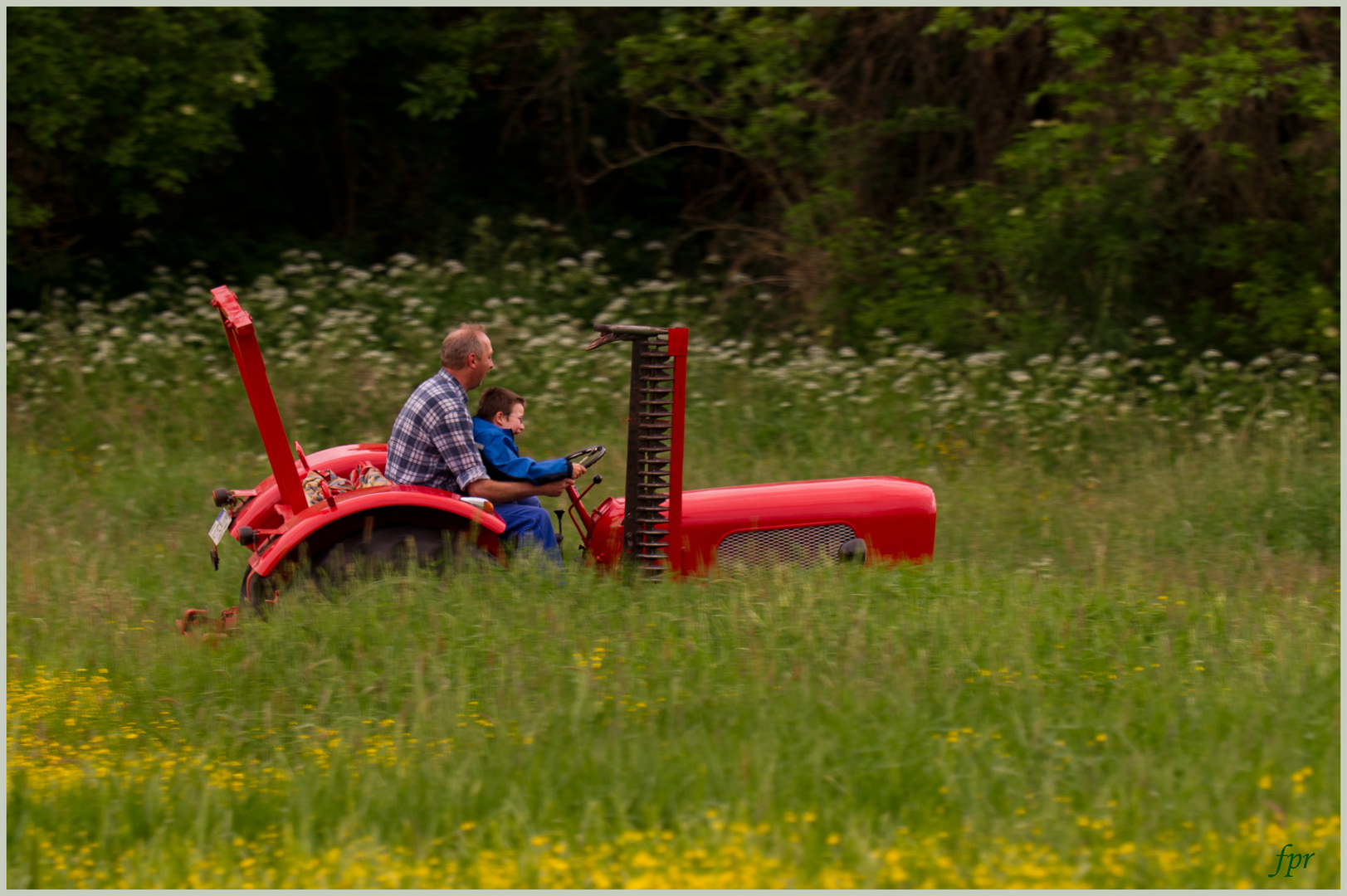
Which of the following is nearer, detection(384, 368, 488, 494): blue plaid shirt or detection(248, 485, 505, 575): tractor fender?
detection(248, 485, 505, 575): tractor fender

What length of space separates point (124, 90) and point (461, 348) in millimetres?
7656

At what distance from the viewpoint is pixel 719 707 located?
468cm

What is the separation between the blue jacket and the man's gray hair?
261 millimetres

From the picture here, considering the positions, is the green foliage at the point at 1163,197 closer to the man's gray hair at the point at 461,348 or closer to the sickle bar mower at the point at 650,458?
the sickle bar mower at the point at 650,458

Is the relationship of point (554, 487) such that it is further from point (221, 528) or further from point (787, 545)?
point (221, 528)

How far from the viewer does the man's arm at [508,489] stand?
217 inches


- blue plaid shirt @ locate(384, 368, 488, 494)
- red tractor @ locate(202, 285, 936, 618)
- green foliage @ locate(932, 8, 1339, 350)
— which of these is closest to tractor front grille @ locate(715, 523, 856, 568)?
red tractor @ locate(202, 285, 936, 618)

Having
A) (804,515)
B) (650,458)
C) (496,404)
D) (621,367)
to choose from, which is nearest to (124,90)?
(621,367)

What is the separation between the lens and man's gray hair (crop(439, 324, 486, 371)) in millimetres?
5605

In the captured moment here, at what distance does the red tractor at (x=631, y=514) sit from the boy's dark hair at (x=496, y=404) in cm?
38

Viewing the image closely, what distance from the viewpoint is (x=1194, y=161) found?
11859mm

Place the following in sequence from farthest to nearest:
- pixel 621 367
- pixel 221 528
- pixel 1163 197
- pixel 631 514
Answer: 1. pixel 1163 197
2. pixel 621 367
3. pixel 221 528
4. pixel 631 514

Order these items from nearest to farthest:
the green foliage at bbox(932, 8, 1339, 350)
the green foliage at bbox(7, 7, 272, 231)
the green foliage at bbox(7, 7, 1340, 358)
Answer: the green foliage at bbox(932, 8, 1339, 350)
the green foliage at bbox(7, 7, 1340, 358)
the green foliage at bbox(7, 7, 272, 231)

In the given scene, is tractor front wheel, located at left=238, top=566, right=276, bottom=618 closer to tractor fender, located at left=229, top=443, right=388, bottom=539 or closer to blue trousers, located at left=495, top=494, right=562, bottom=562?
tractor fender, located at left=229, top=443, right=388, bottom=539
